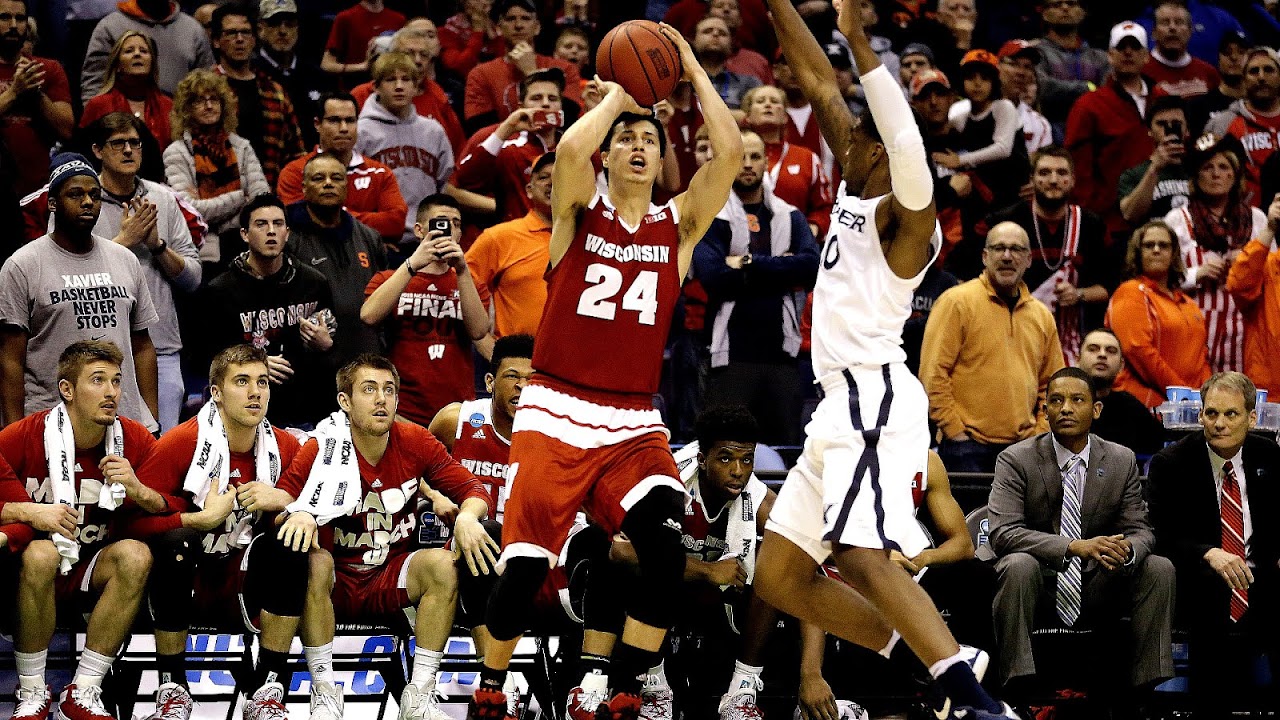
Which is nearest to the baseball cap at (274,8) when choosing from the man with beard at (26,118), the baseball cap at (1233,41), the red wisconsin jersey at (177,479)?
the man with beard at (26,118)

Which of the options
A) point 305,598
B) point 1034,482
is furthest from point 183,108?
point 1034,482

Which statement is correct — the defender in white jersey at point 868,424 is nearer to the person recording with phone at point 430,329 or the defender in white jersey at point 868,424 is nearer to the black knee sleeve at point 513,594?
the black knee sleeve at point 513,594

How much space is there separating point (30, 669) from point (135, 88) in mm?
4330

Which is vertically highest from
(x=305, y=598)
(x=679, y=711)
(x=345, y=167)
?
(x=345, y=167)

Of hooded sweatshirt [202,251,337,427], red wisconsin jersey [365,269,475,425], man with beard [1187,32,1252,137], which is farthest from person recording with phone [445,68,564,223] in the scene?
man with beard [1187,32,1252,137]

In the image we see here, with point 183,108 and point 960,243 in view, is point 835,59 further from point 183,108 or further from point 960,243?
point 183,108

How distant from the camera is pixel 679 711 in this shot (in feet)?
22.8

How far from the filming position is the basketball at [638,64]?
616 cm

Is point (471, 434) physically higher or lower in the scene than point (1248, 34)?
lower

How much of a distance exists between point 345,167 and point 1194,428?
16.4ft

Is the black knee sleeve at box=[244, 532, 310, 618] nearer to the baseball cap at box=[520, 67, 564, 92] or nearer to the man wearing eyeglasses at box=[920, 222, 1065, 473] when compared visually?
the man wearing eyeglasses at box=[920, 222, 1065, 473]

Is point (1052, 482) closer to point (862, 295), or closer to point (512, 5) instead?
point (862, 295)

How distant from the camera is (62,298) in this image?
7586 mm

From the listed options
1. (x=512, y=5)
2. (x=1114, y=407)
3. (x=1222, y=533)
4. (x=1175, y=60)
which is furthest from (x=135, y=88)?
(x=1175, y=60)
